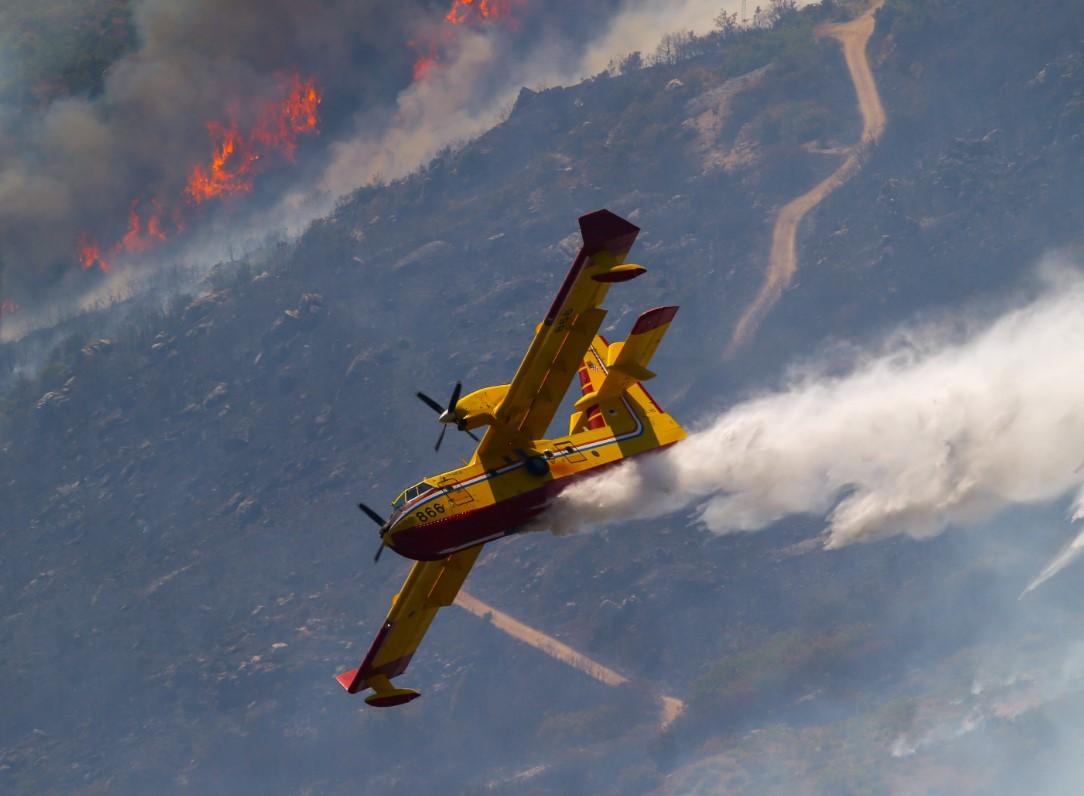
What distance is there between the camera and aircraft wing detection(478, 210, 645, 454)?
60.8m

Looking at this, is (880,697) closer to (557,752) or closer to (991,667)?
(991,667)

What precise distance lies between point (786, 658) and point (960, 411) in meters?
112

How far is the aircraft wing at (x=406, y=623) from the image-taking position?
70.6 m

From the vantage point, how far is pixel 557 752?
636 ft

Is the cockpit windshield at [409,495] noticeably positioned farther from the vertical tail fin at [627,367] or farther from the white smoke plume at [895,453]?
the white smoke plume at [895,453]

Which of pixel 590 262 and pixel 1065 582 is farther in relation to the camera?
pixel 1065 582

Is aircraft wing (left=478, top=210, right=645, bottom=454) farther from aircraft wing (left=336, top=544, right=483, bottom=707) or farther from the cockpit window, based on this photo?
aircraft wing (left=336, top=544, right=483, bottom=707)

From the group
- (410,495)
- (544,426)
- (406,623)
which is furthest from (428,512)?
(406,623)

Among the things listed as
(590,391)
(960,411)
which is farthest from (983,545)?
(590,391)

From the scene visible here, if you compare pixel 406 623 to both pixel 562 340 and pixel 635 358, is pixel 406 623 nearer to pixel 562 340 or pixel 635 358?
pixel 635 358

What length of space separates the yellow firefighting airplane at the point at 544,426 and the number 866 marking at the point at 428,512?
0.04 meters

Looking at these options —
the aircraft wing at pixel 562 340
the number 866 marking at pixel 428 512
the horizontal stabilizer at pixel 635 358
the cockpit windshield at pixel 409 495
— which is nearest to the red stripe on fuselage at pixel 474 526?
the number 866 marking at pixel 428 512

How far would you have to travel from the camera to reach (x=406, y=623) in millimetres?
71750

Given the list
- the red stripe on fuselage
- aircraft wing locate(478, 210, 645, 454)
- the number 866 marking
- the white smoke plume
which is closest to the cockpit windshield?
the number 866 marking
